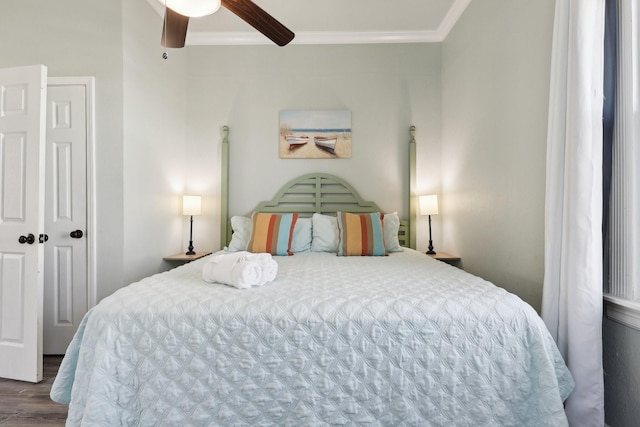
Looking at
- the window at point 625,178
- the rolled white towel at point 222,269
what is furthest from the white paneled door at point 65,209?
the window at point 625,178

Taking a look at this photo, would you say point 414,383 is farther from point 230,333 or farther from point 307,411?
point 230,333

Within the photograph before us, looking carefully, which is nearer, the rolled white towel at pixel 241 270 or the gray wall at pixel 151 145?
the rolled white towel at pixel 241 270

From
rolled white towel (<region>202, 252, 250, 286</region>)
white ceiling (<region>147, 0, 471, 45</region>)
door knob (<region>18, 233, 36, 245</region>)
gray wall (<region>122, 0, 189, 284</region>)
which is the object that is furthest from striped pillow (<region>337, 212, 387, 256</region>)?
door knob (<region>18, 233, 36, 245</region>)

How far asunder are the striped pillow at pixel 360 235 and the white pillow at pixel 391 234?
0.09 m

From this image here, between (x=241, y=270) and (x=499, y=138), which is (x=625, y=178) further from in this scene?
(x=241, y=270)

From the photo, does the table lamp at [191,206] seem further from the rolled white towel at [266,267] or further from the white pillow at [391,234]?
the white pillow at [391,234]

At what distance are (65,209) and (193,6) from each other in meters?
1.88

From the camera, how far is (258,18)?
189 cm

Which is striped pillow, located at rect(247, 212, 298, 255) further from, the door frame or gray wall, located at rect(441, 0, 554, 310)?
gray wall, located at rect(441, 0, 554, 310)

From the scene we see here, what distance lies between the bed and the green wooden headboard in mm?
2045

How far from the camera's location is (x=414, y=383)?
1.28 meters

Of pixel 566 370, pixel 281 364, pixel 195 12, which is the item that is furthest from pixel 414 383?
pixel 195 12

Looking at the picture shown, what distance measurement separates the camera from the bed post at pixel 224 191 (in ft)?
11.1

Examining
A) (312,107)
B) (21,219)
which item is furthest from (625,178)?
(21,219)
